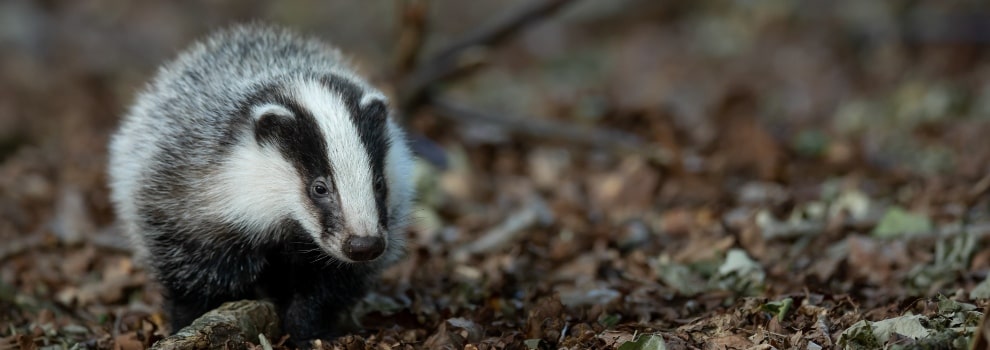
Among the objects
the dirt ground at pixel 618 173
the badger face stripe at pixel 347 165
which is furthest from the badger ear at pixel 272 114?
the dirt ground at pixel 618 173

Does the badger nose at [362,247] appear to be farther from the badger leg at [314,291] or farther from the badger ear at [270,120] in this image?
the badger ear at [270,120]

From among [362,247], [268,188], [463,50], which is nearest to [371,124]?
[268,188]

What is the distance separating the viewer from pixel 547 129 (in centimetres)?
1049

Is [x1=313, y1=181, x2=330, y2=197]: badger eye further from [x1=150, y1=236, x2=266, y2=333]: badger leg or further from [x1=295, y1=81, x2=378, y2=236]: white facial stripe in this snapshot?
[x1=150, y1=236, x2=266, y2=333]: badger leg

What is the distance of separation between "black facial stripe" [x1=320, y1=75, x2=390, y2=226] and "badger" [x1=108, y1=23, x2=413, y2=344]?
10 mm

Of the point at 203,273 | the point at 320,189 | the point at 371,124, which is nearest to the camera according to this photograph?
the point at 320,189

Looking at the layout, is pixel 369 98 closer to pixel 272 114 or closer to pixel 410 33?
pixel 272 114

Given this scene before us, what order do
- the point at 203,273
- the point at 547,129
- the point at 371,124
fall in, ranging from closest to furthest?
the point at 371,124, the point at 203,273, the point at 547,129

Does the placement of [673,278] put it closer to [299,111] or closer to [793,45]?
[299,111]

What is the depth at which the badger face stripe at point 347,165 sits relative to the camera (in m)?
5.30

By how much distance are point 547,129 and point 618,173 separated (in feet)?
3.40

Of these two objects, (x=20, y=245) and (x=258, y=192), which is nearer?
(x=258, y=192)

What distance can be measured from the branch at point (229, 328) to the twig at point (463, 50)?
459cm

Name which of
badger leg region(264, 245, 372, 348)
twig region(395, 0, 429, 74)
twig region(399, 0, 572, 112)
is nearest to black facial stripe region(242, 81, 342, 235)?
badger leg region(264, 245, 372, 348)
